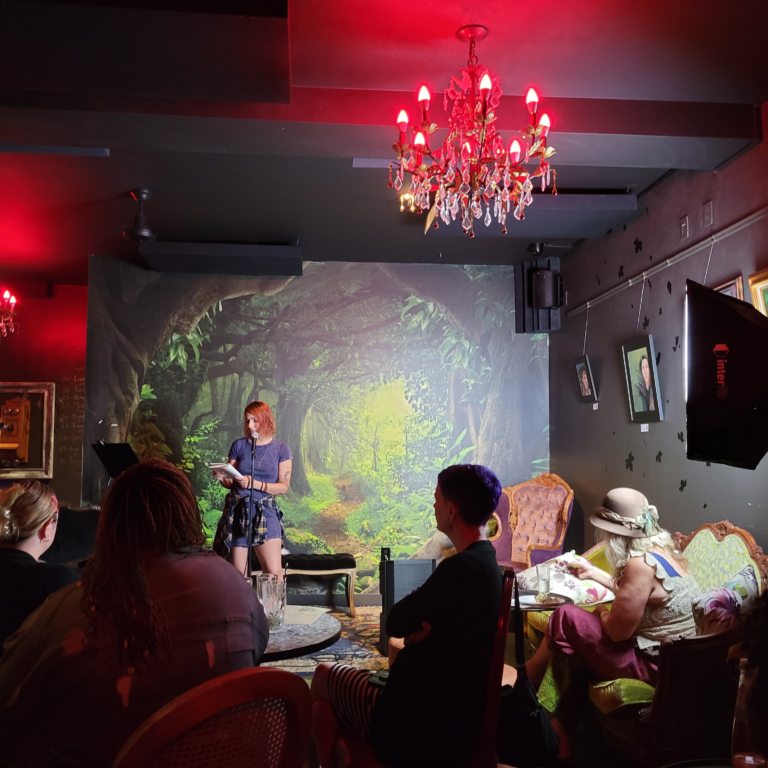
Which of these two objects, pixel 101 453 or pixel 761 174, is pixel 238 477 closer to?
pixel 101 453

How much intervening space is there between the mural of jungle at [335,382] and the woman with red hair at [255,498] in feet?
5.01

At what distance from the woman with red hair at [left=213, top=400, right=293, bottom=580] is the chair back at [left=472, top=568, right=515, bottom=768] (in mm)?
3210

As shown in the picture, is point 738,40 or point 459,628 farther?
point 738,40

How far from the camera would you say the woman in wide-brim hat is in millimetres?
2834

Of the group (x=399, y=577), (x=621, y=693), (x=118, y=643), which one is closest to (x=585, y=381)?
(x=399, y=577)

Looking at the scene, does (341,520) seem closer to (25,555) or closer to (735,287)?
(735,287)

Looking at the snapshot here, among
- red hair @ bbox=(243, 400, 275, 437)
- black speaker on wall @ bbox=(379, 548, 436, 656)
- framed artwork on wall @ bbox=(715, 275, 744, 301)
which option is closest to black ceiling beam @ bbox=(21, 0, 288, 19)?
framed artwork on wall @ bbox=(715, 275, 744, 301)

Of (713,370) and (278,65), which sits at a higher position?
(278,65)

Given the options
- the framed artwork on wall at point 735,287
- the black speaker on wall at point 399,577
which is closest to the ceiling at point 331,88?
the framed artwork on wall at point 735,287

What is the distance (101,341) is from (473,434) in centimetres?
383

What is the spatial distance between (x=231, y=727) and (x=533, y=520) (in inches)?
206

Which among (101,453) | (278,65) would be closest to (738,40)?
(278,65)

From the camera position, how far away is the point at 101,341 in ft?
21.6

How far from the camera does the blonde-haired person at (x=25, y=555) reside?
195cm
